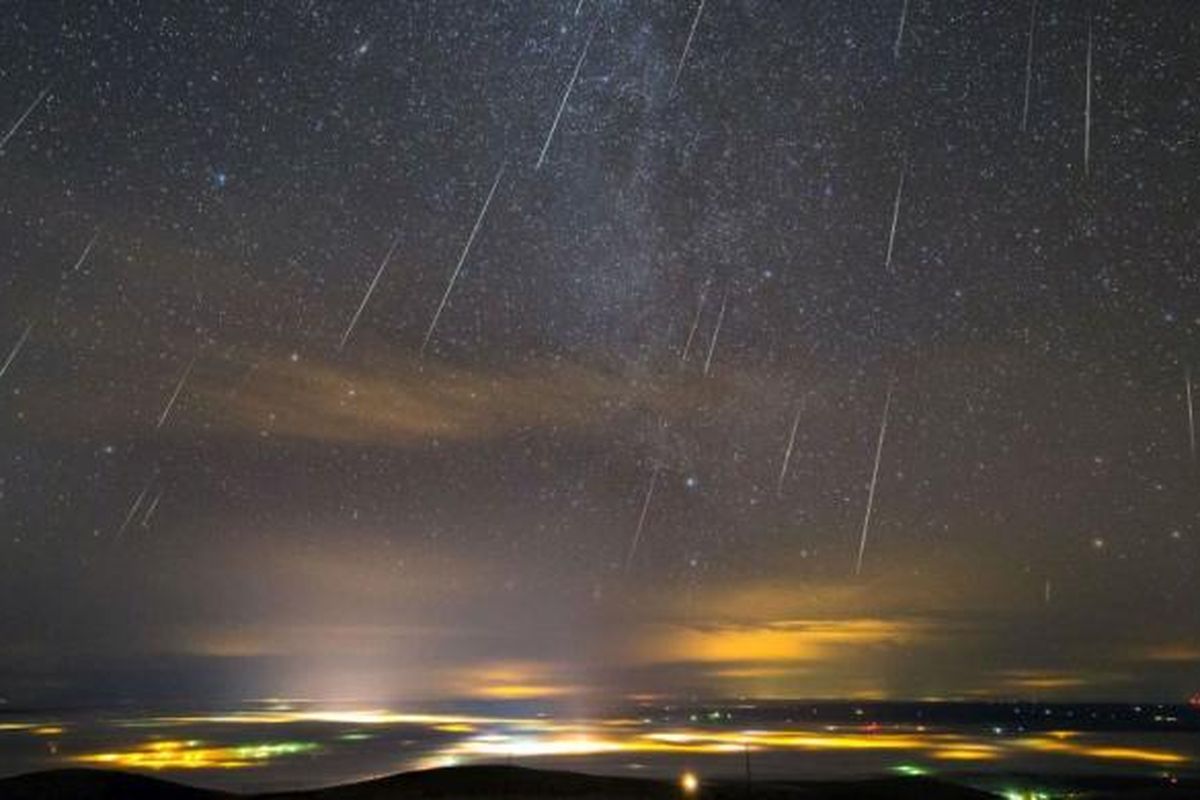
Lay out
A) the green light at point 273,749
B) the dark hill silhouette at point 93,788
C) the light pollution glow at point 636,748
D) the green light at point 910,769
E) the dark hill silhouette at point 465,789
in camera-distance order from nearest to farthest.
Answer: the dark hill silhouette at point 93,788 < the dark hill silhouette at point 465,789 < the green light at point 910,769 < the light pollution glow at point 636,748 < the green light at point 273,749

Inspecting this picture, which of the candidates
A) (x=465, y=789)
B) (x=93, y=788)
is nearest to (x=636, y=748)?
(x=465, y=789)

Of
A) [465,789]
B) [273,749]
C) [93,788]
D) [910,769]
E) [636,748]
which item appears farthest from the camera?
[273,749]

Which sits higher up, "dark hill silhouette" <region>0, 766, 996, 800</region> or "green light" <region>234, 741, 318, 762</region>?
"green light" <region>234, 741, 318, 762</region>

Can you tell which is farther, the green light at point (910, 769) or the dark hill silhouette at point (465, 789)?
the green light at point (910, 769)

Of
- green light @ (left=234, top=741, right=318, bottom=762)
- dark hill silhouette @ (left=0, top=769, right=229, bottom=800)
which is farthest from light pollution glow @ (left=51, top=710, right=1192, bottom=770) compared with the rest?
dark hill silhouette @ (left=0, top=769, right=229, bottom=800)

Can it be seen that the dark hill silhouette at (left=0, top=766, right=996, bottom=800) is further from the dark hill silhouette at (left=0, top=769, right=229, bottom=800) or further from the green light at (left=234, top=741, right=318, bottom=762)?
the green light at (left=234, top=741, right=318, bottom=762)

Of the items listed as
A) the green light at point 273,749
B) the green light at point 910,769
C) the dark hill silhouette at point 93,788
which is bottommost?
the dark hill silhouette at point 93,788

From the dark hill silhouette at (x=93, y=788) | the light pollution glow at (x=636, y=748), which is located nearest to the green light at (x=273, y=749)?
the light pollution glow at (x=636, y=748)

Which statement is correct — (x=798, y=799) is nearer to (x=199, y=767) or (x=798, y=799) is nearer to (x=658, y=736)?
(x=199, y=767)

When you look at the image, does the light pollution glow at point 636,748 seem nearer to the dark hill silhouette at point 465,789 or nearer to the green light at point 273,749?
the green light at point 273,749

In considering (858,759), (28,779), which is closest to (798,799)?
(28,779)

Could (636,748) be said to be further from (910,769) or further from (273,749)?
(273,749)

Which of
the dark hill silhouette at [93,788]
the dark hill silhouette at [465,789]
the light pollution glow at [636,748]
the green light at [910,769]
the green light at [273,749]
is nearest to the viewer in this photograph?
the dark hill silhouette at [93,788]
